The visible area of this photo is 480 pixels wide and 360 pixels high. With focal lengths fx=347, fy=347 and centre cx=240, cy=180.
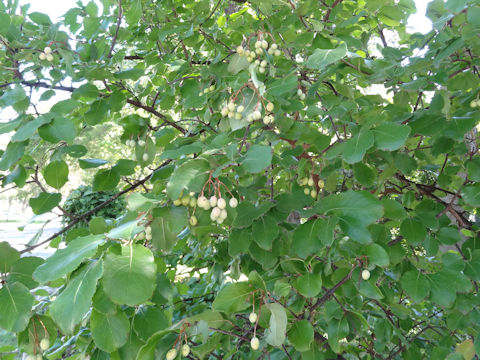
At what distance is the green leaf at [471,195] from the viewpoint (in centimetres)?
130

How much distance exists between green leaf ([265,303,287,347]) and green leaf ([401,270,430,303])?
0.49 metres

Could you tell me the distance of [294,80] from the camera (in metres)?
1.15

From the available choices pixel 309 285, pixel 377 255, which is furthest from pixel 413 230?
pixel 309 285

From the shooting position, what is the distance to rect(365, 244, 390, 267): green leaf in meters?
1.06

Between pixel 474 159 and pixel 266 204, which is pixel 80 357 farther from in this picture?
pixel 474 159

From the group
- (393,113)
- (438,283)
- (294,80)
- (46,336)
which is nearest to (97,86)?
(294,80)

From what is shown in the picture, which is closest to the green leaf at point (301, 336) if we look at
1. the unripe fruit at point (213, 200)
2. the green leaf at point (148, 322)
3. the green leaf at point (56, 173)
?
the green leaf at point (148, 322)

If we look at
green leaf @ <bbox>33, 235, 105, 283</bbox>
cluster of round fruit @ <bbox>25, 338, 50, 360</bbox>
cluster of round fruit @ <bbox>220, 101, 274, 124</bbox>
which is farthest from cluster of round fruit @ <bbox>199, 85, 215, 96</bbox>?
cluster of round fruit @ <bbox>25, 338, 50, 360</bbox>

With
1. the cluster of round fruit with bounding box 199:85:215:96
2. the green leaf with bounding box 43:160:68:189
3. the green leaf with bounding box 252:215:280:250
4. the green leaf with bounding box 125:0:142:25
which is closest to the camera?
the green leaf with bounding box 252:215:280:250

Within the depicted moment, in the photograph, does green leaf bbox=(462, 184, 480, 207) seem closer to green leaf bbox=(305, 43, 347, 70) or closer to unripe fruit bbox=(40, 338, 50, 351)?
green leaf bbox=(305, 43, 347, 70)

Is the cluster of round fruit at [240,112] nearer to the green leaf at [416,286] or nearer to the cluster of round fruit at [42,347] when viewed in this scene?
the green leaf at [416,286]

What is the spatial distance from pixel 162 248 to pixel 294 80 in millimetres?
679

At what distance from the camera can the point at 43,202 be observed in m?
1.25

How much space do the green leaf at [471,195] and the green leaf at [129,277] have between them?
119 centimetres
